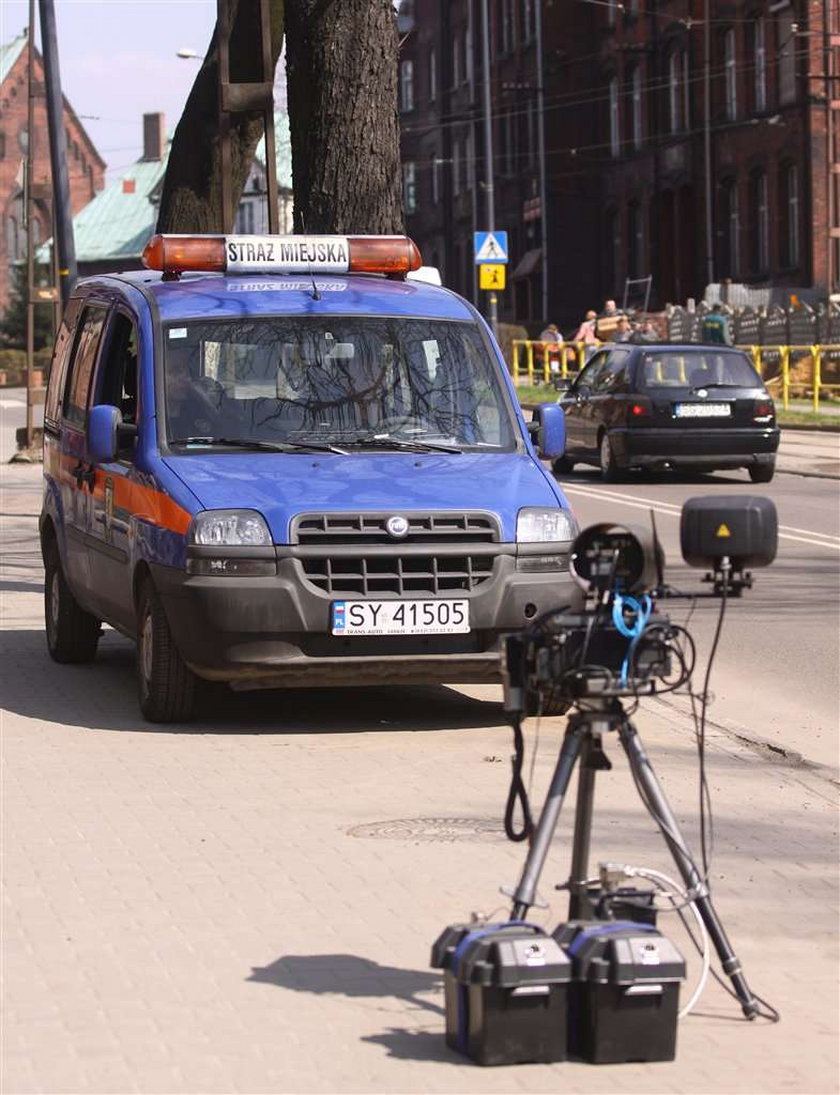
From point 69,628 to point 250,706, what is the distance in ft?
6.34

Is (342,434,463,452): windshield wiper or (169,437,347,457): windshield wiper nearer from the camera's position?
(169,437,347,457): windshield wiper

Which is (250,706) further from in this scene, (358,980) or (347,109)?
(358,980)

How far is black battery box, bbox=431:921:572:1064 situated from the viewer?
16.6ft

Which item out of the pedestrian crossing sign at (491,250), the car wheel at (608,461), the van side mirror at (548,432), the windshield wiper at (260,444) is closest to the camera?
the windshield wiper at (260,444)

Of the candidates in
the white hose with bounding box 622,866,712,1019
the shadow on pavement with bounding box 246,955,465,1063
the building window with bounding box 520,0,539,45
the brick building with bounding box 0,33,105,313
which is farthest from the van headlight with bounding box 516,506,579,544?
the brick building with bounding box 0,33,105,313

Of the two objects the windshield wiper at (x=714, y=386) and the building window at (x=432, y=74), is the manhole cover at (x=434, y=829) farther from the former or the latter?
the building window at (x=432, y=74)

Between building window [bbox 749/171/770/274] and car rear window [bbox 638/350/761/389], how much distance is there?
110 feet

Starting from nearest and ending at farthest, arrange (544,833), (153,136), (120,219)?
(544,833), (120,219), (153,136)

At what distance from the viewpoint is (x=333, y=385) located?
11055mm

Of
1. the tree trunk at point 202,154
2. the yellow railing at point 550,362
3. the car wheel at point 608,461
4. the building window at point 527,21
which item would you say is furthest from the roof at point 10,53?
the tree trunk at point 202,154

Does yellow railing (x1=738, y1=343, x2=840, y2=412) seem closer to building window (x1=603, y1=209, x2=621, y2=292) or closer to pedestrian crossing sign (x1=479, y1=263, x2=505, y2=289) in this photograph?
pedestrian crossing sign (x1=479, y1=263, x2=505, y2=289)

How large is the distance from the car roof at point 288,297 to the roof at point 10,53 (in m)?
114

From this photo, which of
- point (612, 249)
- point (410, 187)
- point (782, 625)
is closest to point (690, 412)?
point (782, 625)

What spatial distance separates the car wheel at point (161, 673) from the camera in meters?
10.3
